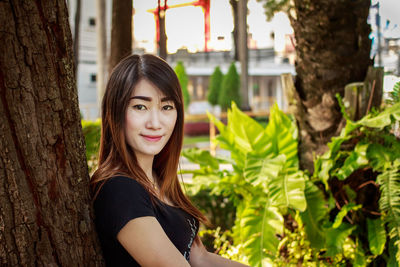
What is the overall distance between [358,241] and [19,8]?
306cm

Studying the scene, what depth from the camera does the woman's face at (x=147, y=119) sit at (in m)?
1.69

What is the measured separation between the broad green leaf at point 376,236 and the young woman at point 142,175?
169cm

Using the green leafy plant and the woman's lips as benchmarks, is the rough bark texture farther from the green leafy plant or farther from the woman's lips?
the woman's lips

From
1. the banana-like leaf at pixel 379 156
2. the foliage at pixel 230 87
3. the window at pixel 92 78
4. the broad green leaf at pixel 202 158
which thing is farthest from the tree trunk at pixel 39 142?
the window at pixel 92 78

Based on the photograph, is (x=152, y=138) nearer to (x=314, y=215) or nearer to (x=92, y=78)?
(x=314, y=215)

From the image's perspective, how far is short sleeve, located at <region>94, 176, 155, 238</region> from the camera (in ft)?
4.69

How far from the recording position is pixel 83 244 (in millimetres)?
1448

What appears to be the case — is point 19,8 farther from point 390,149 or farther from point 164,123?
point 390,149

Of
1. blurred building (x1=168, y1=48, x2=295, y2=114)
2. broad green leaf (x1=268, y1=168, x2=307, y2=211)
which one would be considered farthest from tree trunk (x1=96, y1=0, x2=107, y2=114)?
broad green leaf (x1=268, y1=168, x2=307, y2=211)

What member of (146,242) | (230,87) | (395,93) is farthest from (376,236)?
(230,87)

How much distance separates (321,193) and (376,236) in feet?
1.59

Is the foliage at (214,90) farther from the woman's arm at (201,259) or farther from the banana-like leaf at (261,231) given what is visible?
the woman's arm at (201,259)

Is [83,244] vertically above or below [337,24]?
Answer: below

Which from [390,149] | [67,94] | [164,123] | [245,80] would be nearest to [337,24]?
[390,149]
